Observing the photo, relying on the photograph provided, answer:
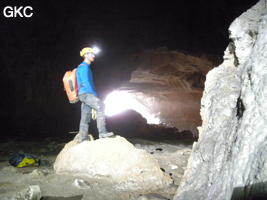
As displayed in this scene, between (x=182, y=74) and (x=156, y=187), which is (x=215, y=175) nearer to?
(x=156, y=187)

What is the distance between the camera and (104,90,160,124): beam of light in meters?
20.4

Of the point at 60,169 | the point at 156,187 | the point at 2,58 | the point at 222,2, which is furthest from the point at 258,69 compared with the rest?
the point at 2,58

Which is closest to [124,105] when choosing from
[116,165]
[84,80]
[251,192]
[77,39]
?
[77,39]

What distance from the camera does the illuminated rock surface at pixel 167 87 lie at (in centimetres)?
1299

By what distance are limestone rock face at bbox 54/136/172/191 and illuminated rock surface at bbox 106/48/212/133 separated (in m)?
8.60

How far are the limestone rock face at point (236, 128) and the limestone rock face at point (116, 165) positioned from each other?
1126 millimetres

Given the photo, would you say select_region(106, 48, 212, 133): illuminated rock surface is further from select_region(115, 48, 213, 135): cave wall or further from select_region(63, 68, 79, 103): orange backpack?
select_region(63, 68, 79, 103): orange backpack

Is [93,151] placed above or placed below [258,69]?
below

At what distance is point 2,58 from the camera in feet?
36.6

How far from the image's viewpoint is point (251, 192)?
56.2 inches

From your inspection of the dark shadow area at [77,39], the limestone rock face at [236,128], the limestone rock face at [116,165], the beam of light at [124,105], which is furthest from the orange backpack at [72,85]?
the beam of light at [124,105]

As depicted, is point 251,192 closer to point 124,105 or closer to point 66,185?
point 66,185

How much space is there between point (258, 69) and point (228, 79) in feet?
2.98

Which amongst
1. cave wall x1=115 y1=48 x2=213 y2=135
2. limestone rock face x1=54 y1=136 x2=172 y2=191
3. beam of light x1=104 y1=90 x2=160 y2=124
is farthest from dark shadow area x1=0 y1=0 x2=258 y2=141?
beam of light x1=104 y1=90 x2=160 y2=124
